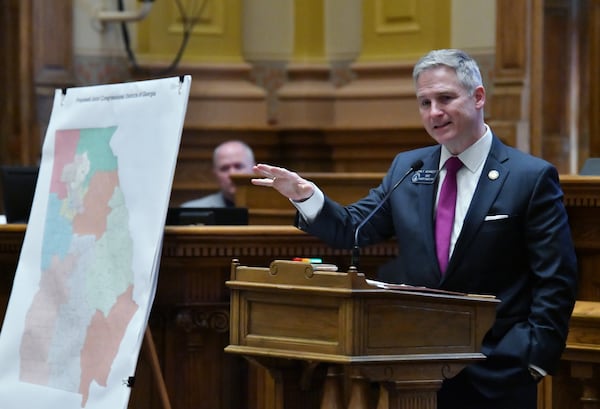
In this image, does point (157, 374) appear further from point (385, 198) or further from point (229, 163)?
point (229, 163)

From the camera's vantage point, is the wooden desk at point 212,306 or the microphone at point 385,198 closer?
the microphone at point 385,198

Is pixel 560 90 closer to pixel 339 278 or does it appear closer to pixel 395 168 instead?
pixel 395 168

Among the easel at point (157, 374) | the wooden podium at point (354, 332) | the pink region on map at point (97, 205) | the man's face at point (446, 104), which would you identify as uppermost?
the man's face at point (446, 104)

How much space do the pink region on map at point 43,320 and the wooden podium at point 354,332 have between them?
100cm

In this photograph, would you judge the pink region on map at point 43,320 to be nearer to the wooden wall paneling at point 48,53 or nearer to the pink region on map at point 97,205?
the pink region on map at point 97,205

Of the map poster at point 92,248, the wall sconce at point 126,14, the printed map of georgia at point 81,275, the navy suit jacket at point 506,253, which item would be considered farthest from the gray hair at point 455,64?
the wall sconce at point 126,14

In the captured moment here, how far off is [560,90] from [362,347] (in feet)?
21.6

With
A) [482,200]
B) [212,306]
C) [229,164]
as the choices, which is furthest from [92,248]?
[229,164]

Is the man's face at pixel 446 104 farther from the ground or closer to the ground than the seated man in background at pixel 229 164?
farther from the ground

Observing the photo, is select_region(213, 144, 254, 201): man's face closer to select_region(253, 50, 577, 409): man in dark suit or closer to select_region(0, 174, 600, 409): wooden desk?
select_region(0, 174, 600, 409): wooden desk

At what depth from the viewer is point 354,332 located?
3178 millimetres

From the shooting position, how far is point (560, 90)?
373 inches

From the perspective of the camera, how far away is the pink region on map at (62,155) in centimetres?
446

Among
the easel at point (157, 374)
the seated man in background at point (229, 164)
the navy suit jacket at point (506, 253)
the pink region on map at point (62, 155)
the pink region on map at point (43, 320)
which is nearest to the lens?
the navy suit jacket at point (506, 253)
